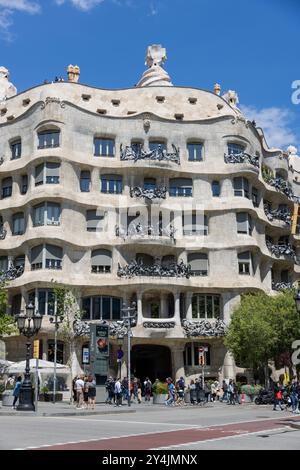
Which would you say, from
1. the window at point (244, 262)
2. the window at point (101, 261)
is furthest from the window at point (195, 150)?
the window at point (101, 261)

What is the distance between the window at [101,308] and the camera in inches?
1864

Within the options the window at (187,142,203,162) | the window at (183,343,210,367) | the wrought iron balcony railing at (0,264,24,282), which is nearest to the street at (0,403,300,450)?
the window at (183,343,210,367)

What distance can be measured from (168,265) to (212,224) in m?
4.87

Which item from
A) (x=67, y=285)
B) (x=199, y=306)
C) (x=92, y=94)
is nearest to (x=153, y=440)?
(x=67, y=285)

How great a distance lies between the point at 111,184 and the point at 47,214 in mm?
6055

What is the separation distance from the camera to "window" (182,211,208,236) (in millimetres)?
49969

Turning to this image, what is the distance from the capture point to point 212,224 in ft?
165

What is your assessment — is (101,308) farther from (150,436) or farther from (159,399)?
(150,436)

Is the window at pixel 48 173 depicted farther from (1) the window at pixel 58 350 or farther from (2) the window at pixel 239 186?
(2) the window at pixel 239 186

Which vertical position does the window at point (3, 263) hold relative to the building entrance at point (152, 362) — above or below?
above

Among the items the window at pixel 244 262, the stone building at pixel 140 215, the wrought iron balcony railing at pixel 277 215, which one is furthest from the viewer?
the wrought iron balcony railing at pixel 277 215

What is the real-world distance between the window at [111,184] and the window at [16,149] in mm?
7018

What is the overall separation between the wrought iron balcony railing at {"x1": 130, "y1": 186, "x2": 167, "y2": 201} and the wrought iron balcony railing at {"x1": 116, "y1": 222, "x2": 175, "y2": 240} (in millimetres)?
2150

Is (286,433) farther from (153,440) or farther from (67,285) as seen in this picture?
(67,285)
